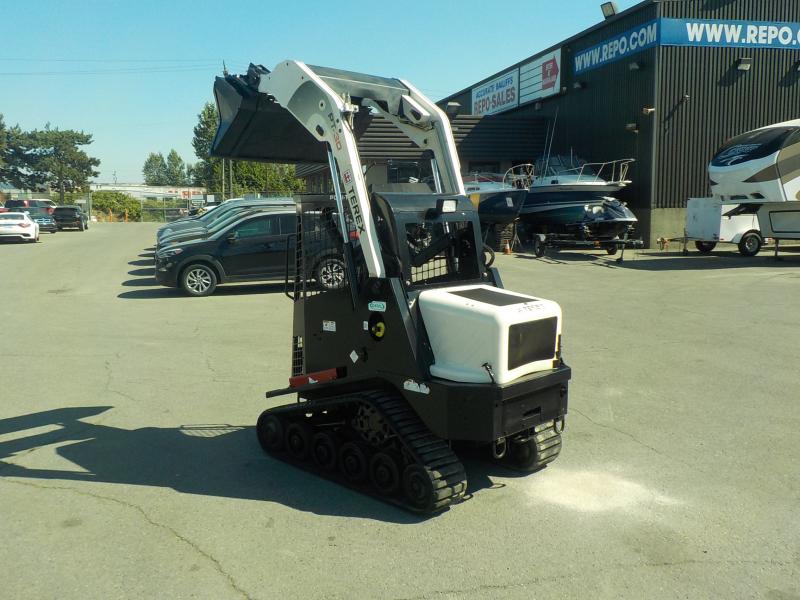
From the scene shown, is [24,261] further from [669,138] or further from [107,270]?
[669,138]

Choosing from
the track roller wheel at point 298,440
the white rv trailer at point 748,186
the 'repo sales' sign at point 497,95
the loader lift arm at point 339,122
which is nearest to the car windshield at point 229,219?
the loader lift arm at point 339,122

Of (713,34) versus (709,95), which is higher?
(713,34)

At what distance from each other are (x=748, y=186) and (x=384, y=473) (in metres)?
17.7

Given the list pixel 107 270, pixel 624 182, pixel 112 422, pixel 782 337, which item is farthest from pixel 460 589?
pixel 624 182

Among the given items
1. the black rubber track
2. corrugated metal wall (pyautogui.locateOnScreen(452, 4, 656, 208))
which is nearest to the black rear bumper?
the black rubber track

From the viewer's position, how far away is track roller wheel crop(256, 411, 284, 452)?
5547mm

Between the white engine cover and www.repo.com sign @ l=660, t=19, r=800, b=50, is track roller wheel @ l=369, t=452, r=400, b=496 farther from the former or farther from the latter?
www.repo.com sign @ l=660, t=19, r=800, b=50

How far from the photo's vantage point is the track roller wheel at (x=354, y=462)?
4.86 m

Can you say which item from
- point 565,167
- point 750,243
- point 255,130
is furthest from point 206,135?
point 255,130

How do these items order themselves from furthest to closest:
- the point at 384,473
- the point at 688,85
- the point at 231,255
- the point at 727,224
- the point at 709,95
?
the point at 709,95, the point at 688,85, the point at 727,224, the point at 231,255, the point at 384,473

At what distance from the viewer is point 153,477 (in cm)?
524

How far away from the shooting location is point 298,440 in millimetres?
5426

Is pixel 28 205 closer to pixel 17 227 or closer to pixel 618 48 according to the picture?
pixel 17 227

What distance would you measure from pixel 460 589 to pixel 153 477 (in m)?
2.64
